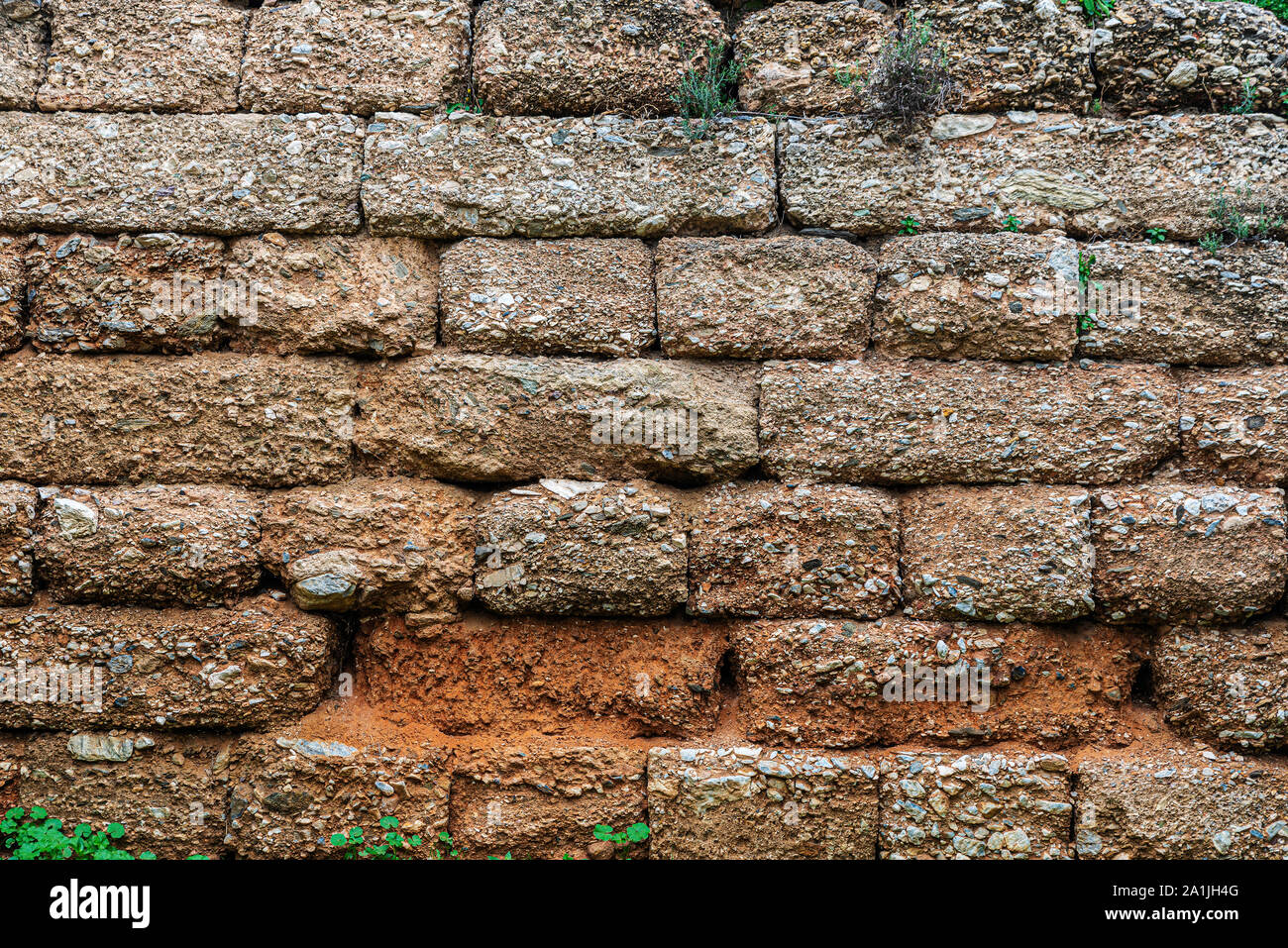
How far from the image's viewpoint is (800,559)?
2.53 metres

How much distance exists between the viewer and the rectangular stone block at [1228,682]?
245cm

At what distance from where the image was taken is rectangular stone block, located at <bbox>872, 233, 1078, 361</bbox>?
2.59 m

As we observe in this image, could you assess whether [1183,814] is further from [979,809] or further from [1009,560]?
[1009,560]

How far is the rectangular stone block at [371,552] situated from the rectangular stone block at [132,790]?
0.58 meters

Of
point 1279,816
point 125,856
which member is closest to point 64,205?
point 125,856

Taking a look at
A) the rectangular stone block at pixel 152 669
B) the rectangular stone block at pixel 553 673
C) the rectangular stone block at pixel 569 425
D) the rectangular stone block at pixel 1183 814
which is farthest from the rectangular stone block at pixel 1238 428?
the rectangular stone block at pixel 152 669

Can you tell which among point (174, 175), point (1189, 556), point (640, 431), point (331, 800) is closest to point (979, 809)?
point (1189, 556)

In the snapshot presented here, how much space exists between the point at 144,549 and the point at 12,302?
0.87m

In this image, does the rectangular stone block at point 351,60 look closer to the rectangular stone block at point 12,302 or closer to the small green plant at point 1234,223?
the rectangular stone block at point 12,302

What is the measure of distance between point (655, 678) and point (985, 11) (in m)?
2.31

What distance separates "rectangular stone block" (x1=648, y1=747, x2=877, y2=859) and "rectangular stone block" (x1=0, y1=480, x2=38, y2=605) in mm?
1897

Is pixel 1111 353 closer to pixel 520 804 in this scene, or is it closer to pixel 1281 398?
pixel 1281 398

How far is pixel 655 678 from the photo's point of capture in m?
2.54

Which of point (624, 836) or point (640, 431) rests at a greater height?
point (640, 431)
